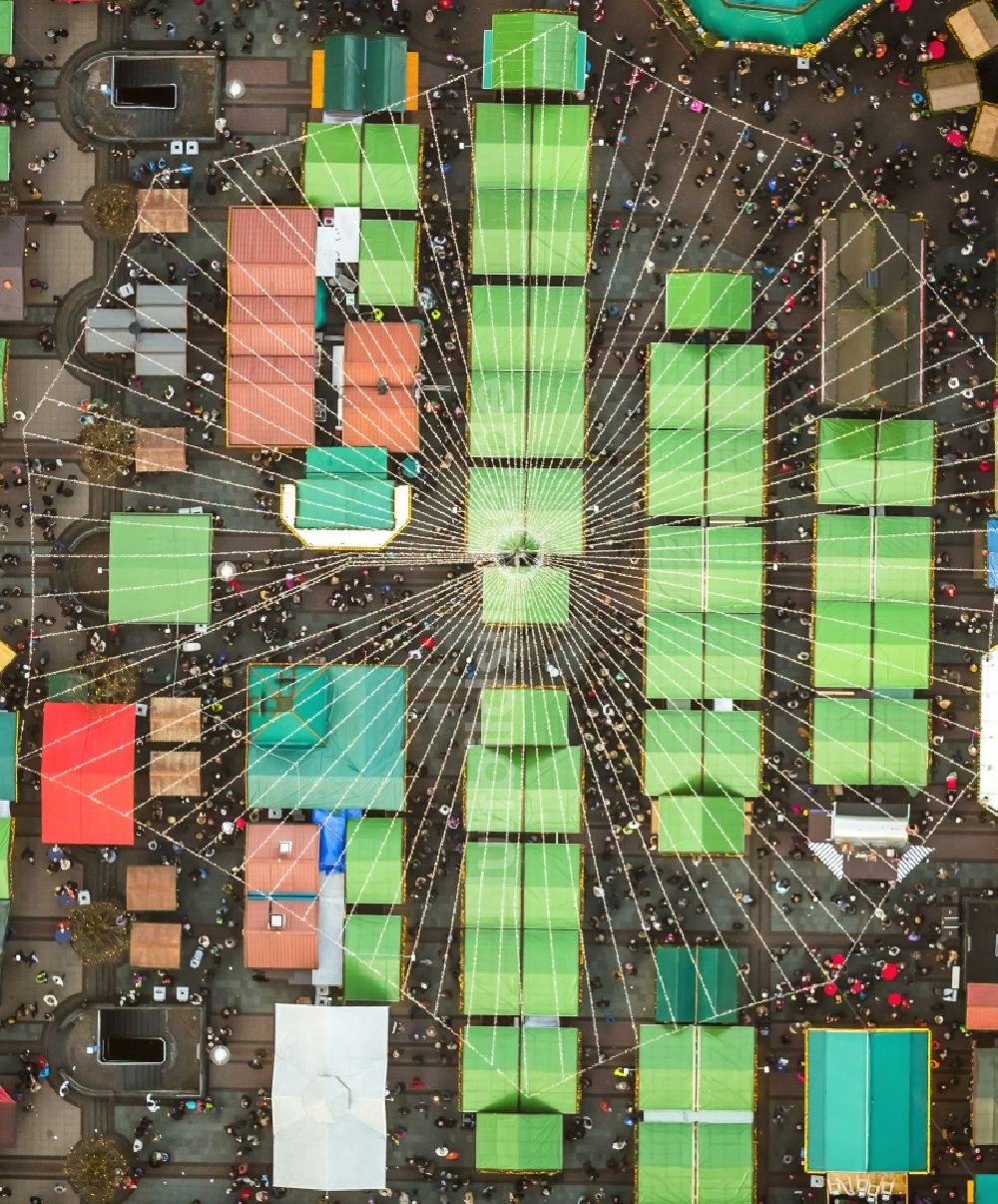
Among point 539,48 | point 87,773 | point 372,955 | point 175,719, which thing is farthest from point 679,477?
point 87,773

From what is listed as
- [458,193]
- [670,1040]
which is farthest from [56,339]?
[670,1040]

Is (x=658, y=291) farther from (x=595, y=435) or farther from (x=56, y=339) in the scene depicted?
(x=56, y=339)

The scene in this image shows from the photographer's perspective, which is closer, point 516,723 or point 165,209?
point 516,723

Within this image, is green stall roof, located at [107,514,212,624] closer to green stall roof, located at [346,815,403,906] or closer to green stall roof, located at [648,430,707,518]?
green stall roof, located at [346,815,403,906]

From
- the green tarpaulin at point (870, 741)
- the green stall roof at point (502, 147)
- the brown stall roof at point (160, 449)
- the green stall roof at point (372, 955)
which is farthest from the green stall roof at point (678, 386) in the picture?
the green stall roof at point (372, 955)

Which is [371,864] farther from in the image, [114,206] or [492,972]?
[114,206]

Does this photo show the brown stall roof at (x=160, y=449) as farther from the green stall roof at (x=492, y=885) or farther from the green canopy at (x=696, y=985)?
the green canopy at (x=696, y=985)
